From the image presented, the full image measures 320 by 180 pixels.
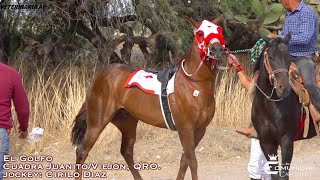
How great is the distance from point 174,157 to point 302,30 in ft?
12.7

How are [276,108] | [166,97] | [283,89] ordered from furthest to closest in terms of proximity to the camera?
1. [166,97]
2. [276,108]
3. [283,89]

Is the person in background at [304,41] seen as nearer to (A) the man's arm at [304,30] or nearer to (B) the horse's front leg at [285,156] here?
(A) the man's arm at [304,30]

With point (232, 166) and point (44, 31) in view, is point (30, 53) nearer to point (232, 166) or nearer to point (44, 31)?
point (44, 31)

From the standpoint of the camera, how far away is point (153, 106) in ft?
24.2

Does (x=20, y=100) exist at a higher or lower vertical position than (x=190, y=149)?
higher

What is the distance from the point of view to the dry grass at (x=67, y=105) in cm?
983

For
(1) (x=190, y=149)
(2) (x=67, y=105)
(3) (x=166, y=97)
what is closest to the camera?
(1) (x=190, y=149)

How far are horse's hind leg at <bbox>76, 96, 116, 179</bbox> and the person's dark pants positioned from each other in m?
2.70

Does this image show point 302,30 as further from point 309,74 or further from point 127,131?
point 127,131

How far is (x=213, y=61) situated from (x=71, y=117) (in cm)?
409

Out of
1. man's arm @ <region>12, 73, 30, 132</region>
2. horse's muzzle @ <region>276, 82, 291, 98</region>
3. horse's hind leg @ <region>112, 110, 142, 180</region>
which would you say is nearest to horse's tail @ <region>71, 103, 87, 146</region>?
horse's hind leg @ <region>112, 110, 142, 180</region>

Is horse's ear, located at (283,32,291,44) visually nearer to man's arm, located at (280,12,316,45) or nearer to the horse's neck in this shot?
man's arm, located at (280,12,316,45)

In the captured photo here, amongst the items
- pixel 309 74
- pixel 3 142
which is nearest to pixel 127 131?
pixel 309 74

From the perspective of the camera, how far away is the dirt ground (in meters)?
8.59
